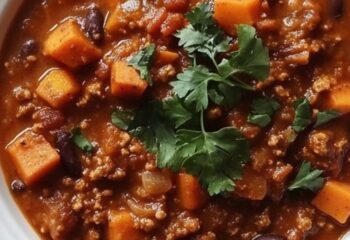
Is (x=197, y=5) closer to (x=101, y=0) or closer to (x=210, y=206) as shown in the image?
(x=101, y=0)

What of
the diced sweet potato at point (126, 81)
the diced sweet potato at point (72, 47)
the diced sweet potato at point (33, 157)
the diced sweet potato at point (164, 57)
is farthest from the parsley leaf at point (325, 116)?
the diced sweet potato at point (33, 157)

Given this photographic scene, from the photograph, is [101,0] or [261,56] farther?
[101,0]

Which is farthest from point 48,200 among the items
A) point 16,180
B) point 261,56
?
point 261,56

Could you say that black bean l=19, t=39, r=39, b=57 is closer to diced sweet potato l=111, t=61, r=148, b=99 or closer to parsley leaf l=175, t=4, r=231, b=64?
diced sweet potato l=111, t=61, r=148, b=99

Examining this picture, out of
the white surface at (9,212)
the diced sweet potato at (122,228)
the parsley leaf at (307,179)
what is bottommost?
the parsley leaf at (307,179)

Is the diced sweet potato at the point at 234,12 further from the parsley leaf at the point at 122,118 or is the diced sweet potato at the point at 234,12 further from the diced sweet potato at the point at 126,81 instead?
the parsley leaf at the point at 122,118

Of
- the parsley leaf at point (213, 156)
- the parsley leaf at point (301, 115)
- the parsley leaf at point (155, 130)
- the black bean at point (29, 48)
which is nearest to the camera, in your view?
the parsley leaf at point (213, 156)

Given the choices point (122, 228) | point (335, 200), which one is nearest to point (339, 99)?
point (335, 200)
